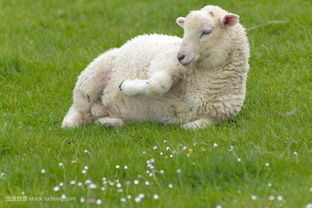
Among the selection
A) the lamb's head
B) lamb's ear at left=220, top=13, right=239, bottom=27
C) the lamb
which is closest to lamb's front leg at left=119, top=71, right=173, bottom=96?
the lamb

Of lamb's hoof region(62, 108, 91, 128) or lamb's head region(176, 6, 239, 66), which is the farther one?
lamb's hoof region(62, 108, 91, 128)

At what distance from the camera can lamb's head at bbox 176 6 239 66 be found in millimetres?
5969

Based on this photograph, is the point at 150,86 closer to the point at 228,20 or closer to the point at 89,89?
the point at 228,20

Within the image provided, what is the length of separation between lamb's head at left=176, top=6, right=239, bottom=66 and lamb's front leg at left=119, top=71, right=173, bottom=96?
29 cm

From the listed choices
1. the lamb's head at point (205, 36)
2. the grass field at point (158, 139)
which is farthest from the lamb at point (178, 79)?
the grass field at point (158, 139)

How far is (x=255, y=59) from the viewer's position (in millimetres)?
8375

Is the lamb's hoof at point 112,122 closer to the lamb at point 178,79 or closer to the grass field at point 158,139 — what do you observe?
the lamb at point 178,79

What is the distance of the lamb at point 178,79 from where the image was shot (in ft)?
19.9

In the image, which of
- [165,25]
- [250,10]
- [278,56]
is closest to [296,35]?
[278,56]

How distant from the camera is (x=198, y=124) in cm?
609

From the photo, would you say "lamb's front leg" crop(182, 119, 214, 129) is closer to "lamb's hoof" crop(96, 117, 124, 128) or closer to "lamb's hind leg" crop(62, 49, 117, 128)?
"lamb's hoof" crop(96, 117, 124, 128)

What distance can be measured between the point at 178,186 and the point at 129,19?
6749 mm

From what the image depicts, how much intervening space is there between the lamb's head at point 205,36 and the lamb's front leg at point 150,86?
0.29m

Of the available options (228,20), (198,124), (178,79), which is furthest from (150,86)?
(228,20)
